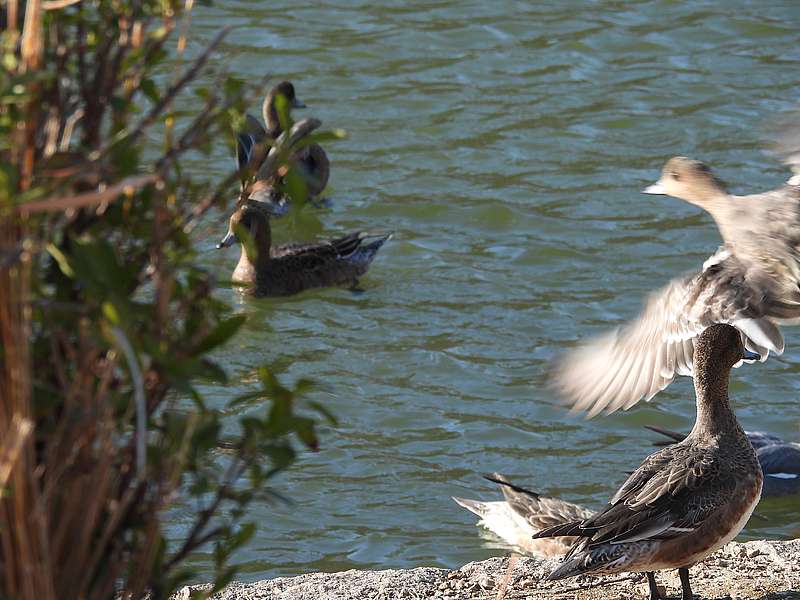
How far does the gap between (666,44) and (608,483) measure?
738 cm

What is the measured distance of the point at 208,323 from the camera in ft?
8.16

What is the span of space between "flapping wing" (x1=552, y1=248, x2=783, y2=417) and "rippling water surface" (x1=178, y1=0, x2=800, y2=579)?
23 centimetres

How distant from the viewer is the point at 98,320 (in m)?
2.42

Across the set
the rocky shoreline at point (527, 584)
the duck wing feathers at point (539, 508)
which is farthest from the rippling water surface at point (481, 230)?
the rocky shoreline at point (527, 584)

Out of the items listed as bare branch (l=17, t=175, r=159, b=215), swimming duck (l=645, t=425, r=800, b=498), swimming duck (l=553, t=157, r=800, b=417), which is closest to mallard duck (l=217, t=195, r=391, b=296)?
swimming duck (l=645, t=425, r=800, b=498)

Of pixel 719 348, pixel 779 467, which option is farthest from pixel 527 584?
pixel 779 467

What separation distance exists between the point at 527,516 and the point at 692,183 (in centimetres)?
202

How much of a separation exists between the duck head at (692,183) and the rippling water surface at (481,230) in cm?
124

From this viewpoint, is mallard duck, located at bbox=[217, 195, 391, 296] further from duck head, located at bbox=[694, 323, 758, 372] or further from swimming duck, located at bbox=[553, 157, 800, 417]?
duck head, located at bbox=[694, 323, 758, 372]

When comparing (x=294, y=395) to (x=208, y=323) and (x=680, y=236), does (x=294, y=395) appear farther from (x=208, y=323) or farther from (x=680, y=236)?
(x=680, y=236)

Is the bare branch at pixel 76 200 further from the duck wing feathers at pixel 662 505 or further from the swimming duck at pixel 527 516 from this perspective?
the swimming duck at pixel 527 516

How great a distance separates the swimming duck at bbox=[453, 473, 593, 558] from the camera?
639 cm

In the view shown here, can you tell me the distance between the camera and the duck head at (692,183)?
722 cm

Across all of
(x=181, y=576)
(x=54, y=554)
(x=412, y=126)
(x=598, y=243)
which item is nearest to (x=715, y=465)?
(x=181, y=576)
